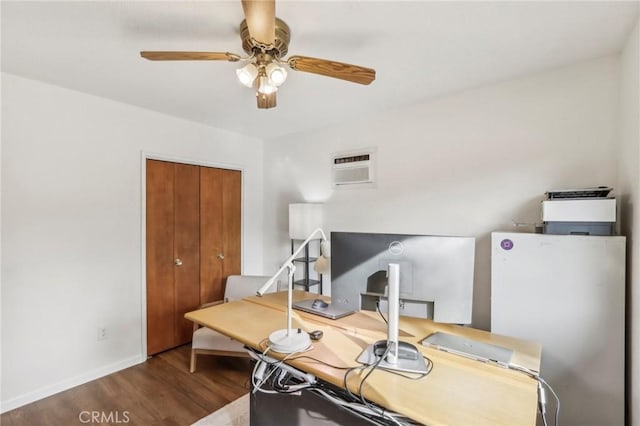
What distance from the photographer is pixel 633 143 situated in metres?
1.57

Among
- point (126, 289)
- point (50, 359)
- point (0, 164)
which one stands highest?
point (0, 164)

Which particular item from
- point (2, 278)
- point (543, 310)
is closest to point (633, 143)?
point (543, 310)

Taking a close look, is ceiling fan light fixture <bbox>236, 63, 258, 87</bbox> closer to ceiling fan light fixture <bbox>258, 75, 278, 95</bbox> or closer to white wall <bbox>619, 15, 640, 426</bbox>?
ceiling fan light fixture <bbox>258, 75, 278, 95</bbox>

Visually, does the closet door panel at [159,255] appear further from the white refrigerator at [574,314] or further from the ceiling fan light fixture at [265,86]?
the white refrigerator at [574,314]

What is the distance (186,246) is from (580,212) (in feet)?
11.2

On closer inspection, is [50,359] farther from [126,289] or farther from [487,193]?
[487,193]

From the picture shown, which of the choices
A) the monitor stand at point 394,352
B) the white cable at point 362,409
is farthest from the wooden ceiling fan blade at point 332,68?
the white cable at point 362,409

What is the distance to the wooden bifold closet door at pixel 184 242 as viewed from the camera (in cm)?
299

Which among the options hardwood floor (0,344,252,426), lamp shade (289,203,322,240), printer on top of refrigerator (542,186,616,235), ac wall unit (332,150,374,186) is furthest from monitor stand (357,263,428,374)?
lamp shade (289,203,322,240)

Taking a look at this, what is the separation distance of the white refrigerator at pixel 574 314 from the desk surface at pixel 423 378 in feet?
1.30

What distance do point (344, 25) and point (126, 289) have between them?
9.51 ft

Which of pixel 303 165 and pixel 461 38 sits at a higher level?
pixel 461 38

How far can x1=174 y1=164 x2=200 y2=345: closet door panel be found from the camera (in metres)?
3.17

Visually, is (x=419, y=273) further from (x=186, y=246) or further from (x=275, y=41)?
(x=186, y=246)
